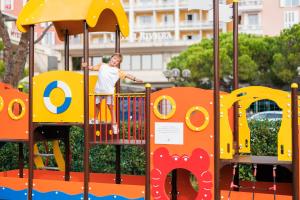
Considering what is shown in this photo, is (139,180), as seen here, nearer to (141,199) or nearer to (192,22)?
(141,199)

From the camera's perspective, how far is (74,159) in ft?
32.0

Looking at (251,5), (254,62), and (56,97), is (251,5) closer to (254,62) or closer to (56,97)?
(254,62)

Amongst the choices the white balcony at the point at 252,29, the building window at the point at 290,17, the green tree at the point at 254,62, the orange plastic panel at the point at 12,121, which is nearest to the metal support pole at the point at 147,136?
the orange plastic panel at the point at 12,121

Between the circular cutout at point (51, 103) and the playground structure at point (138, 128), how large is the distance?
1 cm

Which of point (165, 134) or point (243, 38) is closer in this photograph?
point (165, 134)

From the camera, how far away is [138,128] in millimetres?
7137

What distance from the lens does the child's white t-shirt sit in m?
7.25

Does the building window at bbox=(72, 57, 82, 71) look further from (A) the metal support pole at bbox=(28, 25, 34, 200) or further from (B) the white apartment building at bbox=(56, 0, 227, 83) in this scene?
(A) the metal support pole at bbox=(28, 25, 34, 200)

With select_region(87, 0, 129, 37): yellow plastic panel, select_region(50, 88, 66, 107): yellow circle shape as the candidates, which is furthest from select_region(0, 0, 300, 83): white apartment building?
select_region(50, 88, 66, 107): yellow circle shape

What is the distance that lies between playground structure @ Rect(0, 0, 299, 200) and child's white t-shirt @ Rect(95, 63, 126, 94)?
185 mm

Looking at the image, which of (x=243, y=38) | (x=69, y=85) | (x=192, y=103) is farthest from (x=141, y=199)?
(x=243, y=38)

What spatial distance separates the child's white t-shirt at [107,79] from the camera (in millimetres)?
7254

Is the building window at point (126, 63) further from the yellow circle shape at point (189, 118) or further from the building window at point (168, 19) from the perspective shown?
the yellow circle shape at point (189, 118)

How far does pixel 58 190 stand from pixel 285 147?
3.19m
